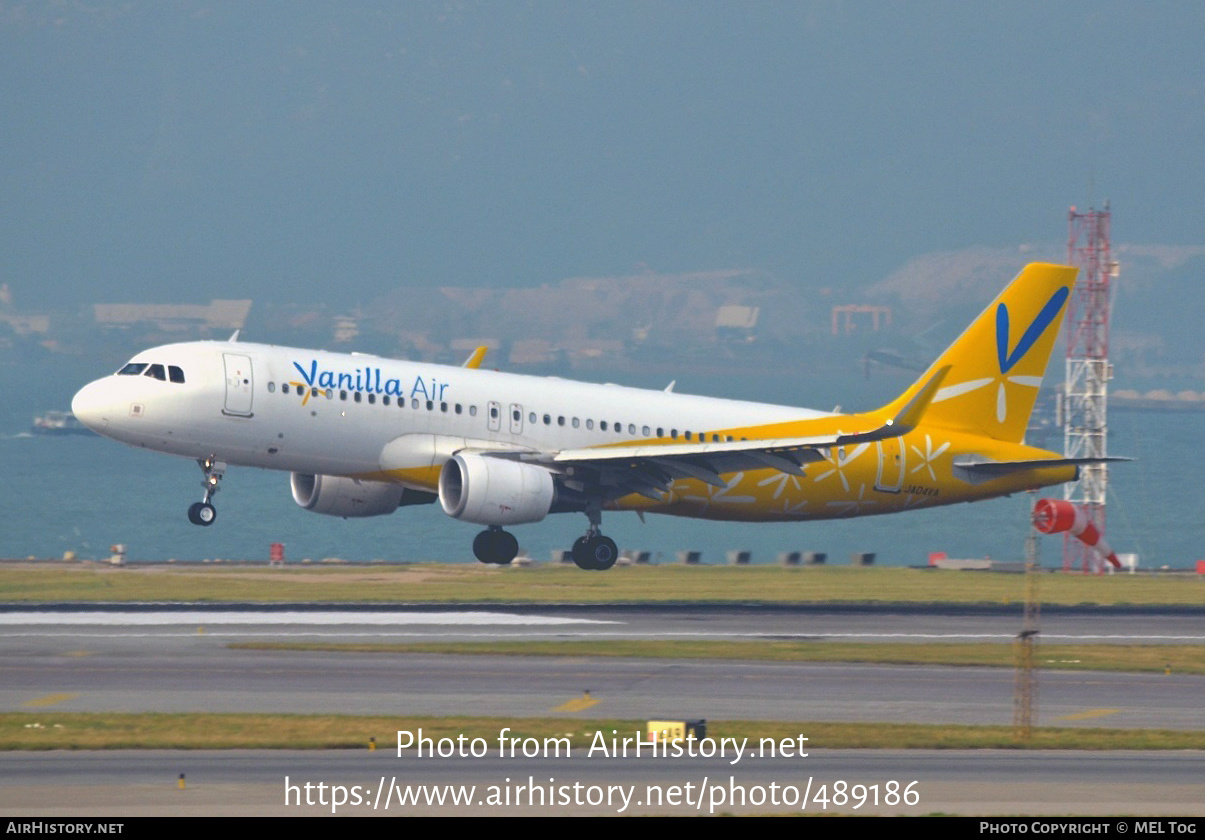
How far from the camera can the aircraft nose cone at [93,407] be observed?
47.6m

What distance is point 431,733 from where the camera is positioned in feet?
90.5

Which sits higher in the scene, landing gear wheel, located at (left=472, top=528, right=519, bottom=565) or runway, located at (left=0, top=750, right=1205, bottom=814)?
landing gear wheel, located at (left=472, top=528, right=519, bottom=565)

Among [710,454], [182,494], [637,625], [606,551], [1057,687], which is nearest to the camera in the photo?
[1057,687]

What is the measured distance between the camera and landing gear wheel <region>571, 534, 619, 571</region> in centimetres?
5375

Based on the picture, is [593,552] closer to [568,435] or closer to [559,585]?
[559,585]

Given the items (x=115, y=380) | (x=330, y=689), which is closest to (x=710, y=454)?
(x=115, y=380)

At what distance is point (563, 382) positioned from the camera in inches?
2106

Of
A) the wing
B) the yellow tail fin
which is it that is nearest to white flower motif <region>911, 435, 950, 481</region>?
the yellow tail fin

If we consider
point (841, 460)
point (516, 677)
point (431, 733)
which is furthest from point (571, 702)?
point (841, 460)

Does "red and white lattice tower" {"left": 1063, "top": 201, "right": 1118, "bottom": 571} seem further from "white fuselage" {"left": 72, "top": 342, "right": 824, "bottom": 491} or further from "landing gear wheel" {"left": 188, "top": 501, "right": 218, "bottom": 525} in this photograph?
"landing gear wheel" {"left": 188, "top": 501, "right": 218, "bottom": 525}

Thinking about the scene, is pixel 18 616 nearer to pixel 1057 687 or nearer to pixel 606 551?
pixel 606 551

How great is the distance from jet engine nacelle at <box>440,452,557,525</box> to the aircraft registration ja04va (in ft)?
0.20

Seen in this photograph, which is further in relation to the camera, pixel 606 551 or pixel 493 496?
pixel 606 551
